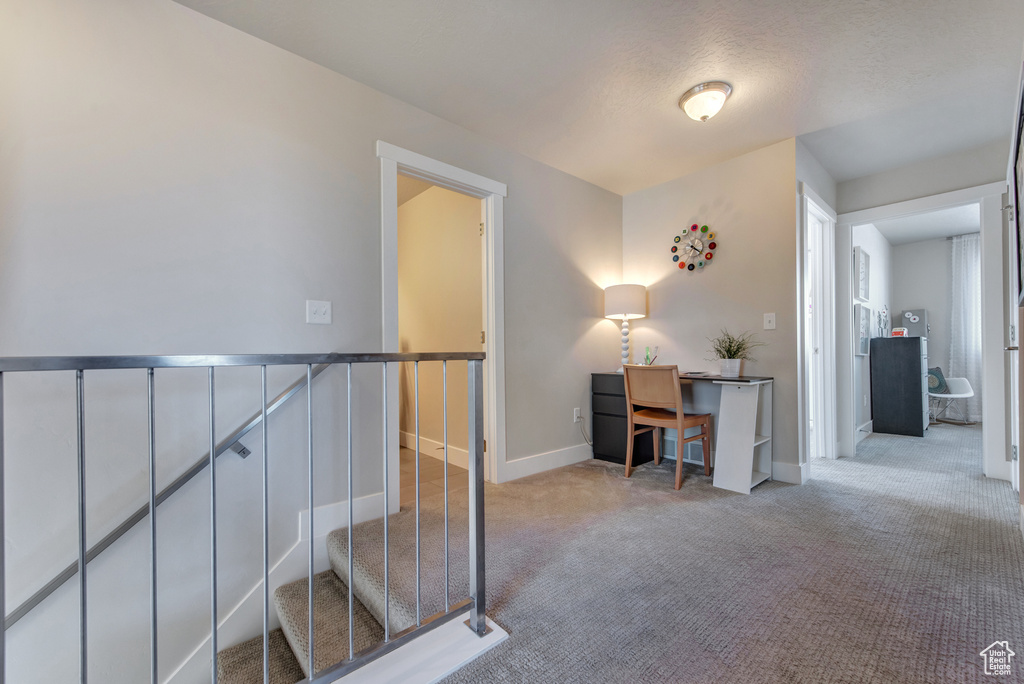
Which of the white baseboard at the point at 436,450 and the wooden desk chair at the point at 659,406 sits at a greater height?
the wooden desk chair at the point at 659,406

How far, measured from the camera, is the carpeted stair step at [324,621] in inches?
64.1

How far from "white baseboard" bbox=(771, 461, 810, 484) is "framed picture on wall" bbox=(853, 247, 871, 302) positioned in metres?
2.33

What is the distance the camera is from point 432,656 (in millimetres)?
1343

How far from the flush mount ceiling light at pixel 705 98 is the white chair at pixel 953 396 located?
17.0 feet

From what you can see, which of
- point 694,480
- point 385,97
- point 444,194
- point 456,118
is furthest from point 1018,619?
point 444,194

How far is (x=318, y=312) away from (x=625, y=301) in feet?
7.77

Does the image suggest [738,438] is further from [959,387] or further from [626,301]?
[959,387]

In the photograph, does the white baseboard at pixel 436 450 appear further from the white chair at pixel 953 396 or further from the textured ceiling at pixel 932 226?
the white chair at pixel 953 396

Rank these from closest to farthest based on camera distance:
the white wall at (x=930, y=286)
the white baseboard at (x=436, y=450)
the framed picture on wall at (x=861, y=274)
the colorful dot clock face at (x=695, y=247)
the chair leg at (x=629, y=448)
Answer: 1. the chair leg at (x=629, y=448)
2. the colorful dot clock face at (x=695, y=247)
3. the white baseboard at (x=436, y=450)
4. the framed picture on wall at (x=861, y=274)
5. the white wall at (x=930, y=286)

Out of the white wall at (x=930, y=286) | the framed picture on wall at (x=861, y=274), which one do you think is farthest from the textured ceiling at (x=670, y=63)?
the white wall at (x=930, y=286)

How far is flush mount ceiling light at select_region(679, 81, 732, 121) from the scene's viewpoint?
231 cm

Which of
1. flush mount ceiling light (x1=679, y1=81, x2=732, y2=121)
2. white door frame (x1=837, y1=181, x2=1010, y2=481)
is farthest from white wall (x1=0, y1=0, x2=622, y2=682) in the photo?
white door frame (x1=837, y1=181, x2=1010, y2=481)

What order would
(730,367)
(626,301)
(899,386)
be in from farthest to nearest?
(899,386)
(626,301)
(730,367)

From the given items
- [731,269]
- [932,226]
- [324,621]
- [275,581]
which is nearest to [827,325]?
[731,269]
